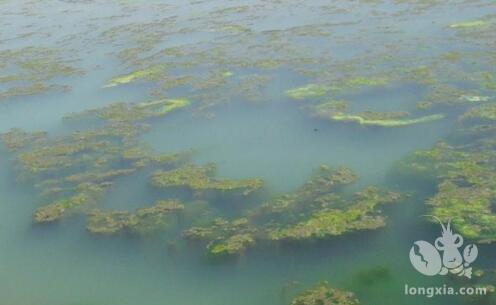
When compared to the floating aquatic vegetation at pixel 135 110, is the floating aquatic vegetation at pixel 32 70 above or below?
above

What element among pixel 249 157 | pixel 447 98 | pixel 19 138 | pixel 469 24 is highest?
pixel 469 24

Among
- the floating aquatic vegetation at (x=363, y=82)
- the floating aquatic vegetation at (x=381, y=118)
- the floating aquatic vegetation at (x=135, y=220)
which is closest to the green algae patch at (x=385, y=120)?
the floating aquatic vegetation at (x=381, y=118)

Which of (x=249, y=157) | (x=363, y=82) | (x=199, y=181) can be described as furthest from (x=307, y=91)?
(x=199, y=181)

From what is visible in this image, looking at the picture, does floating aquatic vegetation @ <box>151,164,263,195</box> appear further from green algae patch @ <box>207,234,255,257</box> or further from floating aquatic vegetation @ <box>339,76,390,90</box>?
floating aquatic vegetation @ <box>339,76,390,90</box>

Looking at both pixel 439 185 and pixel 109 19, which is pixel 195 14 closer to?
pixel 109 19

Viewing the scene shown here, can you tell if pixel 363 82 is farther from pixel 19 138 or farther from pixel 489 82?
pixel 19 138

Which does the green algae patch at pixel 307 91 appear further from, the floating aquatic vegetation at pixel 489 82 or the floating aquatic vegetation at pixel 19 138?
the floating aquatic vegetation at pixel 19 138

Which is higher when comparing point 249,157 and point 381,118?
point 381,118
